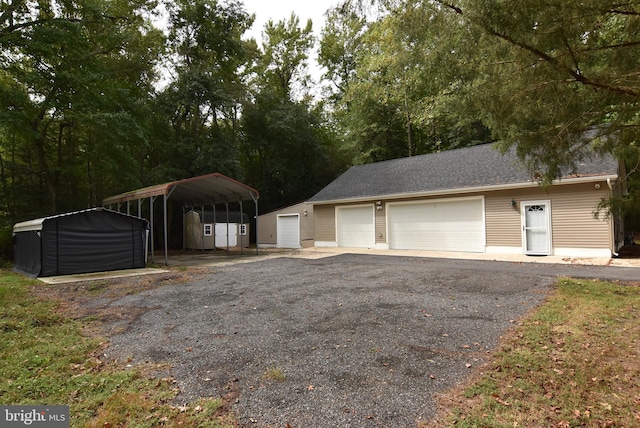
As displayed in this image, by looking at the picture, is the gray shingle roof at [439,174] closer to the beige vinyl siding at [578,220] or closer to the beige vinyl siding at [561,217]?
the beige vinyl siding at [561,217]

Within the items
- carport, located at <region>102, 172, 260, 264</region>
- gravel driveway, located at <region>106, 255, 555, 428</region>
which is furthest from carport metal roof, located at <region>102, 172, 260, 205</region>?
gravel driveway, located at <region>106, 255, 555, 428</region>

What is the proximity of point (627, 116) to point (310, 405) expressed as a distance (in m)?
4.48

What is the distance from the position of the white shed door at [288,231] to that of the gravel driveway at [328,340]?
10741 mm

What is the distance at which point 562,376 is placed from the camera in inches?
104

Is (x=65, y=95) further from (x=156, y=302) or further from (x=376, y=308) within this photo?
(x=376, y=308)

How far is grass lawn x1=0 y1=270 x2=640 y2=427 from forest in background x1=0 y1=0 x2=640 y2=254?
61.6 inches

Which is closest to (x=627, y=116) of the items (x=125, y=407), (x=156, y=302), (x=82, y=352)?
(x=125, y=407)

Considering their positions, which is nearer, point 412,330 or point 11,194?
point 412,330

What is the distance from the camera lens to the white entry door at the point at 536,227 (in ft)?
33.0

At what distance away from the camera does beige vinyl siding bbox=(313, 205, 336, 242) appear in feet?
52.5

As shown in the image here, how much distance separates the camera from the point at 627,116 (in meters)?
3.69

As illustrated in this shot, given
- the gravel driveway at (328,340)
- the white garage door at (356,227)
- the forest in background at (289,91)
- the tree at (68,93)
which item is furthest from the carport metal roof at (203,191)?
the gravel driveway at (328,340)

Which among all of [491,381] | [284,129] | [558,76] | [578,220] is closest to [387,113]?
[284,129]

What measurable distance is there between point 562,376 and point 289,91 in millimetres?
28747
